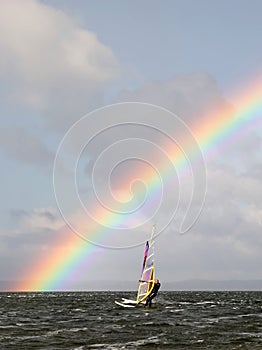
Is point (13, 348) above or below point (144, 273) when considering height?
below

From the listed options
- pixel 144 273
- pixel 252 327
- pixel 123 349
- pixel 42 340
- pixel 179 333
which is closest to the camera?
pixel 123 349

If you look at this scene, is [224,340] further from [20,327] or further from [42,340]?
[20,327]

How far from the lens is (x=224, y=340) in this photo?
52.2 metres

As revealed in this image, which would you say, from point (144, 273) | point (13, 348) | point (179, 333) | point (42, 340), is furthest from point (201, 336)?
point (144, 273)

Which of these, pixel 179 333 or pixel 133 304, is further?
pixel 133 304

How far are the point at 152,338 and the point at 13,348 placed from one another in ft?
46.2

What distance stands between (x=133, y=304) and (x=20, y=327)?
60259 mm

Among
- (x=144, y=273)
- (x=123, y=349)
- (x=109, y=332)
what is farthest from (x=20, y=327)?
(x=144, y=273)

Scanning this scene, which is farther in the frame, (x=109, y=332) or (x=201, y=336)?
(x=109, y=332)

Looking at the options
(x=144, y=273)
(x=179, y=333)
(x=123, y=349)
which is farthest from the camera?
(x=144, y=273)

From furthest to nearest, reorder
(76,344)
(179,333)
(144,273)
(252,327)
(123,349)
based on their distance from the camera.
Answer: (144,273)
(252,327)
(179,333)
(76,344)
(123,349)

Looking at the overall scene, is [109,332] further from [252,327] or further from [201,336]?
[252,327]

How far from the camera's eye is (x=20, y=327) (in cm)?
6800

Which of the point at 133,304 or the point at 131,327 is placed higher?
the point at 133,304
